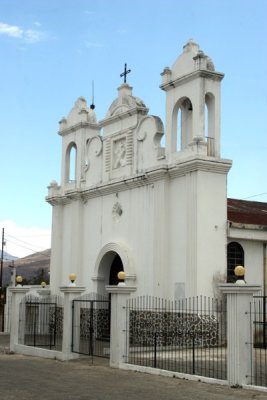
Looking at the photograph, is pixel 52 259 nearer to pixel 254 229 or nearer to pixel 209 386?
pixel 254 229

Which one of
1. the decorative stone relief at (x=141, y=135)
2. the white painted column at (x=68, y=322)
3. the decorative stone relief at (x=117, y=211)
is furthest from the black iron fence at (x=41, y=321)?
the decorative stone relief at (x=141, y=135)

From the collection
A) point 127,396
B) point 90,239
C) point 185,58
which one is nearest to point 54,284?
point 90,239

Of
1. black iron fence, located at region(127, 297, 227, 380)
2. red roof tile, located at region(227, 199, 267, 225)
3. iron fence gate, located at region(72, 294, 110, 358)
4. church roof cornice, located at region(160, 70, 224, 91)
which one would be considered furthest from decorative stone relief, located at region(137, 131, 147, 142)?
iron fence gate, located at region(72, 294, 110, 358)

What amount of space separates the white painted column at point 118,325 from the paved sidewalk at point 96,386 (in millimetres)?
392

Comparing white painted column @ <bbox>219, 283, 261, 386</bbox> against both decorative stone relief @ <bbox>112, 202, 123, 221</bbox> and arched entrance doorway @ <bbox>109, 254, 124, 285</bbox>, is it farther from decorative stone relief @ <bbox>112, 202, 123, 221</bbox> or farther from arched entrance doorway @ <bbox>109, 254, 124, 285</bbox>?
arched entrance doorway @ <bbox>109, 254, 124, 285</bbox>

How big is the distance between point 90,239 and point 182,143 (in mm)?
6468

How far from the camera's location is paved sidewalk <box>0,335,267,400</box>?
12219 mm

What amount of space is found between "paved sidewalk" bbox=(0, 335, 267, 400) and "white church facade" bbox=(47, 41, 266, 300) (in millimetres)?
5178

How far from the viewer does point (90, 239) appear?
2664 centimetres

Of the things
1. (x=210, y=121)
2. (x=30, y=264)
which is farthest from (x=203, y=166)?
(x=30, y=264)

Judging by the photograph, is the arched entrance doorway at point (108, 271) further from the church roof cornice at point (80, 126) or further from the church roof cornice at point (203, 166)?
the church roof cornice at point (80, 126)

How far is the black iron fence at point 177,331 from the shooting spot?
17.6 metres

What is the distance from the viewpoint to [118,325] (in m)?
16.9

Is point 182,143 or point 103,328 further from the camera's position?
point 103,328
